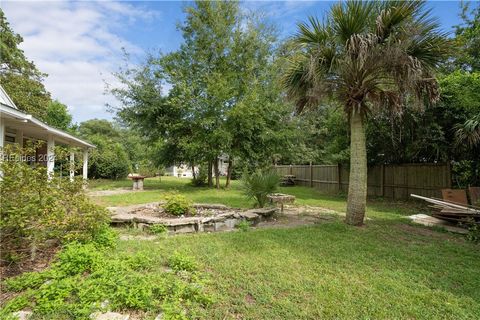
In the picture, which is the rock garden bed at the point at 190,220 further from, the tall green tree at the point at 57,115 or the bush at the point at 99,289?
the tall green tree at the point at 57,115

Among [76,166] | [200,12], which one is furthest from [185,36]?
[76,166]

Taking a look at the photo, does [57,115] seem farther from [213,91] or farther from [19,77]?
[213,91]

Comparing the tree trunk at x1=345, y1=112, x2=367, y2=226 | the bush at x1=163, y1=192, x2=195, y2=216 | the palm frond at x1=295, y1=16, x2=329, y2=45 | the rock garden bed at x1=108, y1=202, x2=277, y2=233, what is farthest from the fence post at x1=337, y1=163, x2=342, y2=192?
the bush at x1=163, y1=192, x2=195, y2=216

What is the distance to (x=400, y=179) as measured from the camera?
35.3 feet

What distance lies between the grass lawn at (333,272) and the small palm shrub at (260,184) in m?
1.58

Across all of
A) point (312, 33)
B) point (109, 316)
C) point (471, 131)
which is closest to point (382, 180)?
point (471, 131)

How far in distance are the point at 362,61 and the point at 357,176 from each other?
7.68 ft

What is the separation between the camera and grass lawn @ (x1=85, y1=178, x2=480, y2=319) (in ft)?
7.98

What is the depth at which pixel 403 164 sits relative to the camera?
35.0 ft

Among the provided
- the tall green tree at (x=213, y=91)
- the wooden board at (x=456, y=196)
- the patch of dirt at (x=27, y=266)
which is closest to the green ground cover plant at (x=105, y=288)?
the patch of dirt at (x=27, y=266)

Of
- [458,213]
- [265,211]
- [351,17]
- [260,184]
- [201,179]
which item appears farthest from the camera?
[201,179]

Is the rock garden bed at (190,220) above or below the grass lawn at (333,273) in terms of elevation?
above

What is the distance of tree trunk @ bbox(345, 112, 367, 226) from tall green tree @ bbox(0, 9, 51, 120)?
2116 cm

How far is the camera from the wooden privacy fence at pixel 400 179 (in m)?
9.29
